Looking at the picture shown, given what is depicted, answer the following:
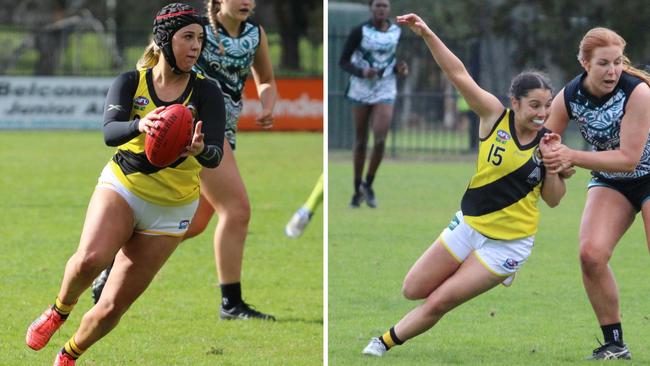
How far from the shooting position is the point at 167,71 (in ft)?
18.4

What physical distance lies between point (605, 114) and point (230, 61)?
236cm

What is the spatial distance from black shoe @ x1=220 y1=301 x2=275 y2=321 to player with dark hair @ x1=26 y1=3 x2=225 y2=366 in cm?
183

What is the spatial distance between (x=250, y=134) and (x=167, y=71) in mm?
19319

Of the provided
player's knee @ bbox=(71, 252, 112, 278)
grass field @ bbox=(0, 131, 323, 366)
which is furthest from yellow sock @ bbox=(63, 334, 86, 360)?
grass field @ bbox=(0, 131, 323, 366)

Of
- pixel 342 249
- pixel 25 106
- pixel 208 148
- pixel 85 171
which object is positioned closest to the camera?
pixel 208 148

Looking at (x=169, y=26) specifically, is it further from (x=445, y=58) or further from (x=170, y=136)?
(x=445, y=58)

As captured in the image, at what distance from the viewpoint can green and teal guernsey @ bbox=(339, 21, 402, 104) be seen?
13211mm

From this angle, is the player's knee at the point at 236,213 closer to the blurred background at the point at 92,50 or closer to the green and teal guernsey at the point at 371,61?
the green and teal guernsey at the point at 371,61

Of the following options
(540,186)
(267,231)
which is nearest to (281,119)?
(267,231)

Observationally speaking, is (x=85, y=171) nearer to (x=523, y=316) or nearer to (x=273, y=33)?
(x=523, y=316)

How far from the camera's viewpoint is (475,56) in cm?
2314

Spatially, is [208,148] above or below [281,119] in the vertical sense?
above

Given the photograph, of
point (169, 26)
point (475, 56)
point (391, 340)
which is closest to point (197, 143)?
point (169, 26)

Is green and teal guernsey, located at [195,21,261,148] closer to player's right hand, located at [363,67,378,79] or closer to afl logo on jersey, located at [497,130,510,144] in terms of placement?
afl logo on jersey, located at [497,130,510,144]
